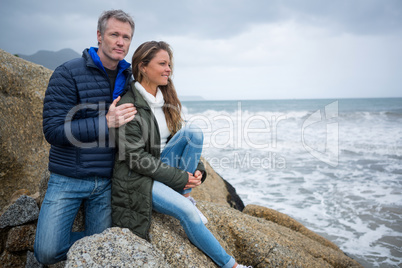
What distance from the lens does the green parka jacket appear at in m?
2.59

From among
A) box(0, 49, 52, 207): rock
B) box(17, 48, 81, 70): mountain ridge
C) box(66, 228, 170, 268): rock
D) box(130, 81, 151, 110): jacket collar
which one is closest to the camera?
box(66, 228, 170, 268): rock

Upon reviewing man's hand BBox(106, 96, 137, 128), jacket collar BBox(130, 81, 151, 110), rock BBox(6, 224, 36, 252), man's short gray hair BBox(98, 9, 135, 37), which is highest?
man's short gray hair BBox(98, 9, 135, 37)

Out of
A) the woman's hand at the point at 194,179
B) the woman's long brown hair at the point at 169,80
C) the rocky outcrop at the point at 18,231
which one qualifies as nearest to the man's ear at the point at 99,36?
the woman's long brown hair at the point at 169,80

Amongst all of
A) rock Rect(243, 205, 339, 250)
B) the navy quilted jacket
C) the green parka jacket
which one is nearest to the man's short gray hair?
the navy quilted jacket

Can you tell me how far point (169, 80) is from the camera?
3189 mm

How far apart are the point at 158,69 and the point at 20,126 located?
8.57 ft

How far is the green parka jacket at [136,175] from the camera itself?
8.48 ft

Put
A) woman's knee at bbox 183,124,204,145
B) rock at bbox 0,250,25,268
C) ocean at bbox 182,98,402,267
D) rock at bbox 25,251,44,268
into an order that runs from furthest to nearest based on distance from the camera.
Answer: ocean at bbox 182,98,402,267 < rock at bbox 0,250,25,268 < rock at bbox 25,251,44,268 < woman's knee at bbox 183,124,204,145

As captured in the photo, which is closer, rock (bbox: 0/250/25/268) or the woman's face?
the woman's face

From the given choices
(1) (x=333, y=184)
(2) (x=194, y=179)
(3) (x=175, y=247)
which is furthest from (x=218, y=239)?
(1) (x=333, y=184)

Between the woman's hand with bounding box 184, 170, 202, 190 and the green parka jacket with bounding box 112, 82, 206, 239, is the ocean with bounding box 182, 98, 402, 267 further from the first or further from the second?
the green parka jacket with bounding box 112, 82, 206, 239

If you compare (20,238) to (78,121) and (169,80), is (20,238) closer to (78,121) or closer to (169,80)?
(78,121)

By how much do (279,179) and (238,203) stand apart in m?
3.31

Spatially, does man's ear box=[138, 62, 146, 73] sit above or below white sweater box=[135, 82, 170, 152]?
above
